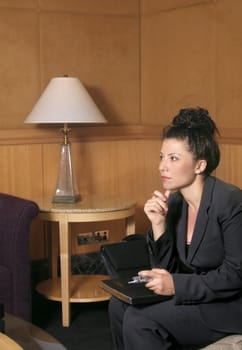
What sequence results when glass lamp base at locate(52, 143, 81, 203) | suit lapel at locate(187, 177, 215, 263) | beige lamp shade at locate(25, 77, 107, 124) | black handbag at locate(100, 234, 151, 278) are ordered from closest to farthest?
suit lapel at locate(187, 177, 215, 263) < black handbag at locate(100, 234, 151, 278) < beige lamp shade at locate(25, 77, 107, 124) < glass lamp base at locate(52, 143, 81, 203)

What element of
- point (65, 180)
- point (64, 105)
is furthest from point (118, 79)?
point (65, 180)

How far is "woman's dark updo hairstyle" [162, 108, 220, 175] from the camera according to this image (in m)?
2.36

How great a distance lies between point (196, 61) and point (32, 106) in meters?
1.10

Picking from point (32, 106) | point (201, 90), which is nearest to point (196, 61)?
point (201, 90)

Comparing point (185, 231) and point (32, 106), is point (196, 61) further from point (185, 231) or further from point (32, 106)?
point (185, 231)

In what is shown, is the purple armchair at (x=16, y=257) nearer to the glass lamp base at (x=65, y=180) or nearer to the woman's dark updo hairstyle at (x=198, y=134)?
the glass lamp base at (x=65, y=180)

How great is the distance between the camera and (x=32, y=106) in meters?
4.11

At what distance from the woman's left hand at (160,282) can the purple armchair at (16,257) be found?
1241mm

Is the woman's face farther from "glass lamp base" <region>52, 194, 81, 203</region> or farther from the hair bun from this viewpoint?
"glass lamp base" <region>52, 194, 81, 203</region>

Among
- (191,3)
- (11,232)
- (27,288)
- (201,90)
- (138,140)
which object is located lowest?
(27,288)

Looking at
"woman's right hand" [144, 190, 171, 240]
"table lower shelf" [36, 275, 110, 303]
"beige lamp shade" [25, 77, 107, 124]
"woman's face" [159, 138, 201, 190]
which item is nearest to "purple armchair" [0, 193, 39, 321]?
"table lower shelf" [36, 275, 110, 303]

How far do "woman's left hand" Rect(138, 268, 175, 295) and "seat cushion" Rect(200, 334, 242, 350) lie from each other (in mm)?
233

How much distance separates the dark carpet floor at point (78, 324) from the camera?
3.34m

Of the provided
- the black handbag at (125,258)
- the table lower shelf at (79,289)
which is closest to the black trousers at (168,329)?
the black handbag at (125,258)
